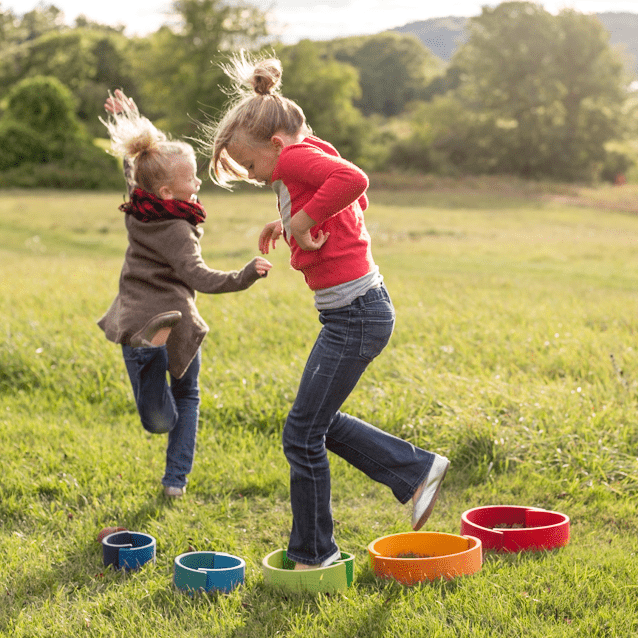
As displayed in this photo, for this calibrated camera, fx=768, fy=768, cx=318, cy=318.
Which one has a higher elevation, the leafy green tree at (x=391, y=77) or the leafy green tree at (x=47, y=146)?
the leafy green tree at (x=391, y=77)

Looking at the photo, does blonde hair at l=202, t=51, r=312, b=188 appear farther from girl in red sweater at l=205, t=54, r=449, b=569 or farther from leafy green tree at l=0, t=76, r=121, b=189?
leafy green tree at l=0, t=76, r=121, b=189

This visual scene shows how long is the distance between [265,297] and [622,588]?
5.77 meters

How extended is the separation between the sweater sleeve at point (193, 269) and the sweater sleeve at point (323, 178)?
24.0 inches

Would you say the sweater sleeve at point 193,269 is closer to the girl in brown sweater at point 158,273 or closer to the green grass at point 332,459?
the girl in brown sweater at point 158,273

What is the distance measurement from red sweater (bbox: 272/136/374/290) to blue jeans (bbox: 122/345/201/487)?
126cm

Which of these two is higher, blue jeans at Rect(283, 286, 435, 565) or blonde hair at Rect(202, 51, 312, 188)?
blonde hair at Rect(202, 51, 312, 188)

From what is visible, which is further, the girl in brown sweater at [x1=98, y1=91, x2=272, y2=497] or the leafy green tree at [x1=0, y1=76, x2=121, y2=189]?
the leafy green tree at [x1=0, y1=76, x2=121, y2=189]

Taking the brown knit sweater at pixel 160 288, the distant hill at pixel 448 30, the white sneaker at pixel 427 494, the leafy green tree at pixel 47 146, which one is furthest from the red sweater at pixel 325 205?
the distant hill at pixel 448 30

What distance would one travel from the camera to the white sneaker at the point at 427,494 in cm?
330

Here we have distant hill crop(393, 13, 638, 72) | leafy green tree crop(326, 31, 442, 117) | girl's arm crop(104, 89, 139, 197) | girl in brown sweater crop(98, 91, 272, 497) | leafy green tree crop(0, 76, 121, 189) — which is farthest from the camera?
distant hill crop(393, 13, 638, 72)

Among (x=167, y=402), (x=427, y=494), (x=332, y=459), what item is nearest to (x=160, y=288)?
(x=167, y=402)

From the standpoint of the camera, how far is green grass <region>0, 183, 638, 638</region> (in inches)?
113

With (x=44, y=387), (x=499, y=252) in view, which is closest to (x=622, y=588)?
(x=44, y=387)

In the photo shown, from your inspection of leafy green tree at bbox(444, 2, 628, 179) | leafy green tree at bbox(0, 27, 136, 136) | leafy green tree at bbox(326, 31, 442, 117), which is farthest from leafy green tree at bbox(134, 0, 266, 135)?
leafy green tree at bbox(326, 31, 442, 117)
